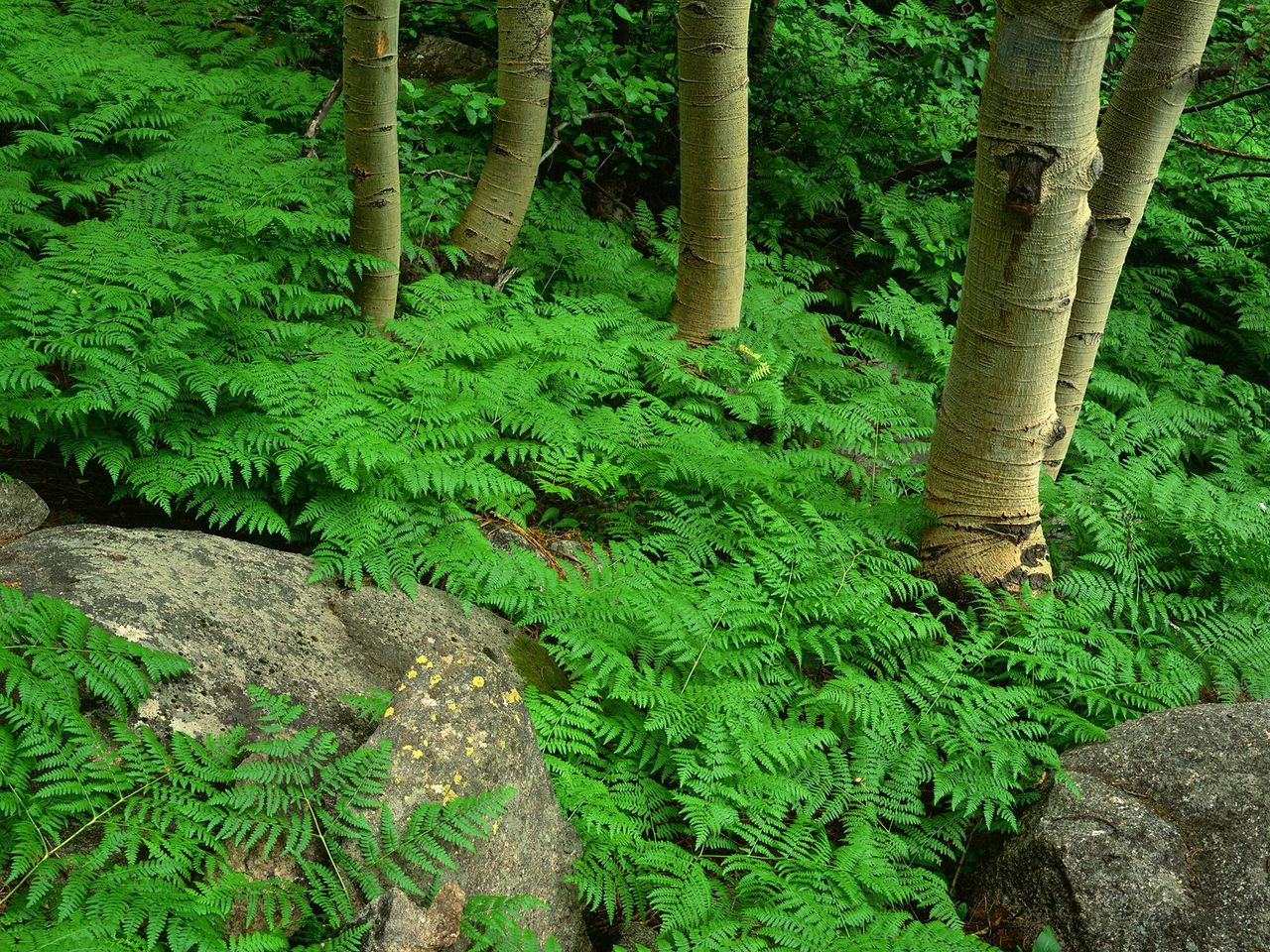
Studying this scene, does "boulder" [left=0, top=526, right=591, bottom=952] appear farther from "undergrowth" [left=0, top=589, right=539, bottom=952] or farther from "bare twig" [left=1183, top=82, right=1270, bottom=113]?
"bare twig" [left=1183, top=82, right=1270, bottom=113]

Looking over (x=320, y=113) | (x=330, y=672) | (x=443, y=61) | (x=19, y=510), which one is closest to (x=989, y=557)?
(x=330, y=672)

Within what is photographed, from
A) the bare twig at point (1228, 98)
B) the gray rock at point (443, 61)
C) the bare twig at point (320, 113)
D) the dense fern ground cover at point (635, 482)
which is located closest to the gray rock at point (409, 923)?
the dense fern ground cover at point (635, 482)

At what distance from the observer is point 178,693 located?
2.64 metres

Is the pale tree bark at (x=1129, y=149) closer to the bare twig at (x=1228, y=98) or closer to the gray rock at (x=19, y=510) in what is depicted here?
the bare twig at (x=1228, y=98)

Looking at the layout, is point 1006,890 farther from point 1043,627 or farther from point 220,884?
point 220,884

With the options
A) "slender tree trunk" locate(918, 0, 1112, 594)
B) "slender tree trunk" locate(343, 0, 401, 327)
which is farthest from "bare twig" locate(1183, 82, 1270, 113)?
"slender tree trunk" locate(343, 0, 401, 327)

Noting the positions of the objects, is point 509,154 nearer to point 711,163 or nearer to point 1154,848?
point 711,163

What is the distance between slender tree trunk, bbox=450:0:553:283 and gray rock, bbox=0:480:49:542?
105 inches

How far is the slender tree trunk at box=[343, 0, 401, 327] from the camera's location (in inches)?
163

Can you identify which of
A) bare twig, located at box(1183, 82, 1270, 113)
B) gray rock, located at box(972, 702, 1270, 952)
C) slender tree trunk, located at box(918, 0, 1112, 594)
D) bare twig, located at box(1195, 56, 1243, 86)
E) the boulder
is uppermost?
bare twig, located at box(1195, 56, 1243, 86)

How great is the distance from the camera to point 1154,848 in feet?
10.3

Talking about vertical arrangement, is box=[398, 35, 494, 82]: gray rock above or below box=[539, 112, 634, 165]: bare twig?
above

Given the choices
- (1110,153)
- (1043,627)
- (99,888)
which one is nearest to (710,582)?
(1043,627)

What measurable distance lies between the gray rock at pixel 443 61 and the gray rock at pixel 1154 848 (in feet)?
19.9
